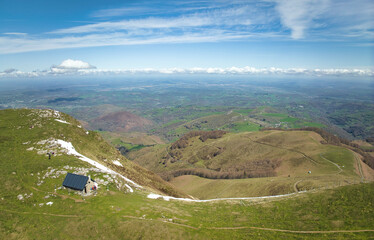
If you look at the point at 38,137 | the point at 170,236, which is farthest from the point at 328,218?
the point at 38,137

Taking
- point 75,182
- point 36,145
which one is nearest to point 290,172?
point 75,182

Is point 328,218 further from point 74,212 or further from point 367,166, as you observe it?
point 367,166

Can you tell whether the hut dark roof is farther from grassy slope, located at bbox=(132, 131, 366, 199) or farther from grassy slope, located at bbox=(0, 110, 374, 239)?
grassy slope, located at bbox=(132, 131, 366, 199)

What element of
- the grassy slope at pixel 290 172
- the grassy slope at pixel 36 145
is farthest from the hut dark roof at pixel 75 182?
the grassy slope at pixel 290 172

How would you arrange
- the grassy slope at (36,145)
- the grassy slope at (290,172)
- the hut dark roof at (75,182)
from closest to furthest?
the hut dark roof at (75,182)
the grassy slope at (36,145)
the grassy slope at (290,172)

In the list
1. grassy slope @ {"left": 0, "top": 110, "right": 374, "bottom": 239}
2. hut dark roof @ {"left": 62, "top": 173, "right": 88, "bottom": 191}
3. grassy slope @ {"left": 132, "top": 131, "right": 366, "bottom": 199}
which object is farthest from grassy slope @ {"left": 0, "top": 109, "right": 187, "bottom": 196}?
grassy slope @ {"left": 132, "top": 131, "right": 366, "bottom": 199}

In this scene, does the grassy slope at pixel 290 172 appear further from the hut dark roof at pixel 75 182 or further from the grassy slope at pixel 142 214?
the hut dark roof at pixel 75 182
